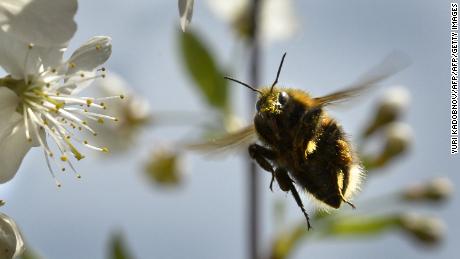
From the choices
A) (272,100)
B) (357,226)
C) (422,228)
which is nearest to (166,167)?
(357,226)

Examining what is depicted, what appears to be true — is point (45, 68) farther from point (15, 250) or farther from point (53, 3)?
point (15, 250)

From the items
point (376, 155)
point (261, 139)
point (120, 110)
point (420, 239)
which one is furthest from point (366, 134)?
point (261, 139)

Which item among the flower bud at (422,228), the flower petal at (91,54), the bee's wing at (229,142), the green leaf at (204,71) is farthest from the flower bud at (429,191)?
the flower petal at (91,54)

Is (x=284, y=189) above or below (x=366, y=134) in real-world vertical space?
above

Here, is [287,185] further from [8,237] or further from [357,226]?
[357,226]

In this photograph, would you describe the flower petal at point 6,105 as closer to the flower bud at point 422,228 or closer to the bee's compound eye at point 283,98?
the bee's compound eye at point 283,98

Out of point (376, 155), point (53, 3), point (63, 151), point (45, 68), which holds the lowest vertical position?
point (376, 155)

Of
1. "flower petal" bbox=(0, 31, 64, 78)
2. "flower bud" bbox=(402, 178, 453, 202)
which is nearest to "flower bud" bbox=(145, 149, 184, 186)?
"flower bud" bbox=(402, 178, 453, 202)
